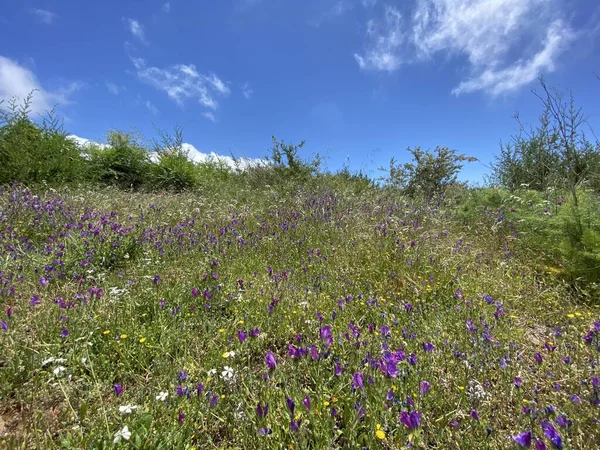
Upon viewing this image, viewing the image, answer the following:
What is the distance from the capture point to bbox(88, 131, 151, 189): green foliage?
9.88 m

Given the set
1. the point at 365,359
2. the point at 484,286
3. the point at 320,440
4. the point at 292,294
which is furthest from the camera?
the point at 484,286

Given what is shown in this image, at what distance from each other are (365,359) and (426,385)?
1.33 ft

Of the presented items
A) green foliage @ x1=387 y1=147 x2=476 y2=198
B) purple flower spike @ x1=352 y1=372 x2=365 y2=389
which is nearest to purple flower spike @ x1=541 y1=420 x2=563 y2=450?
purple flower spike @ x1=352 y1=372 x2=365 y2=389

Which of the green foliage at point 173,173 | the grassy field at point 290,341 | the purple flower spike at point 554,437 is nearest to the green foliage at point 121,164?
the green foliage at point 173,173

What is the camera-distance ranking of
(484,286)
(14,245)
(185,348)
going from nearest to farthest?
(185,348) < (484,286) < (14,245)

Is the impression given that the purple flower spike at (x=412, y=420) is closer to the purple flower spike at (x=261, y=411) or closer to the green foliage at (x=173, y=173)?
the purple flower spike at (x=261, y=411)

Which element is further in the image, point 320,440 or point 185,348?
point 185,348

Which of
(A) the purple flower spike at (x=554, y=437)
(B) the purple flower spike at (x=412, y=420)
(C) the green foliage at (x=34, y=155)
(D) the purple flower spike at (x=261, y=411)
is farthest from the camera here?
(C) the green foliage at (x=34, y=155)

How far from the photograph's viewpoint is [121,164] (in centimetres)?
1023

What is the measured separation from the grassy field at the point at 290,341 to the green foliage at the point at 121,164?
6.35 meters

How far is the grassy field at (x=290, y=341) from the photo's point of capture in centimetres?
134

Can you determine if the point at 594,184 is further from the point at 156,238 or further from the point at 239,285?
the point at 156,238

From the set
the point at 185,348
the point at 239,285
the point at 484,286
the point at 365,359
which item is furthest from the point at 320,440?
the point at 484,286

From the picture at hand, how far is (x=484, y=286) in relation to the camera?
275 centimetres
